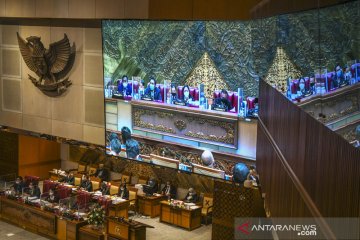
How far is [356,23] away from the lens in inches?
93.7

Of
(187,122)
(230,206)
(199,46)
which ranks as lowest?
(230,206)

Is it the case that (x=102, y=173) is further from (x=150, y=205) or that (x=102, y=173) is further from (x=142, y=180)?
(x=150, y=205)

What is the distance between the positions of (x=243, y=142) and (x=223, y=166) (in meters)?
0.85

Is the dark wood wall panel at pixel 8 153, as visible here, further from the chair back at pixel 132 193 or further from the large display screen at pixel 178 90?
the chair back at pixel 132 193

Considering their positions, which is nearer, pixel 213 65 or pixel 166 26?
pixel 213 65

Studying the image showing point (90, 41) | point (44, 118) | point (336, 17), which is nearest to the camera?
point (336, 17)

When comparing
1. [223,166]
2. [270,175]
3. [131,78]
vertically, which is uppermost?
[131,78]

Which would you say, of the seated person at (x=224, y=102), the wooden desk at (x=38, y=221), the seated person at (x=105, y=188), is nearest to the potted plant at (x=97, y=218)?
the wooden desk at (x=38, y=221)

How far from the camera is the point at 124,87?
1380cm

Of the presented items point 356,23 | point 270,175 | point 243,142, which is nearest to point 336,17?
point 356,23

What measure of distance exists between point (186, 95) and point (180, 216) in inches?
128

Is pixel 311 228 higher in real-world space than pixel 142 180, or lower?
higher

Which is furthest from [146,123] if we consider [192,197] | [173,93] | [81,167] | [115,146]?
[81,167]

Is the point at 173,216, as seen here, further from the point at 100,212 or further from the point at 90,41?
the point at 90,41
